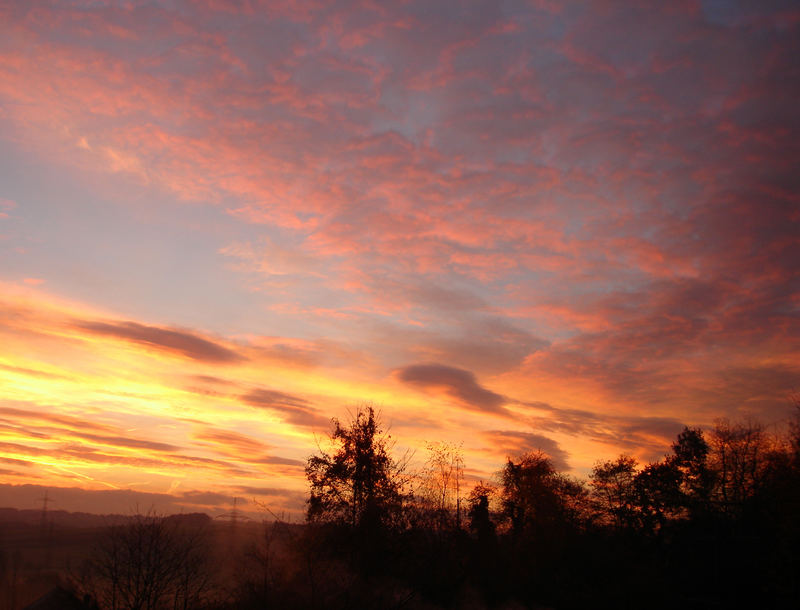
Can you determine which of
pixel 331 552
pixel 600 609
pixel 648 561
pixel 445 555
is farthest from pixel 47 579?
pixel 648 561

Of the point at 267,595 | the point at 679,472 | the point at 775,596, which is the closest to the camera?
the point at 267,595

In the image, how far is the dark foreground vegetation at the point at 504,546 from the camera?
133 ft

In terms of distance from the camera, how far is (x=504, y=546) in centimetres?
5972

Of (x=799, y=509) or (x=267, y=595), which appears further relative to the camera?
(x=799, y=509)

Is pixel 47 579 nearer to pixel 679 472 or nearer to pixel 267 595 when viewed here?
pixel 267 595

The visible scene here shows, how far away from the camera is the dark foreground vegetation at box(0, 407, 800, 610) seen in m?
40.4

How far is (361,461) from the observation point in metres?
46.2

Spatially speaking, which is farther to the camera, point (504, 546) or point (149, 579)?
point (504, 546)

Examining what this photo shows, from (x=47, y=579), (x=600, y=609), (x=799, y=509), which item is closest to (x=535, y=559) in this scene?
(x=600, y=609)

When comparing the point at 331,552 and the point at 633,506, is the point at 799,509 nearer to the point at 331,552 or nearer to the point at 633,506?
the point at 633,506

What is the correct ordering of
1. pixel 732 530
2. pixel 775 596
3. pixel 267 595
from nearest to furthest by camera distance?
pixel 267 595 → pixel 775 596 → pixel 732 530

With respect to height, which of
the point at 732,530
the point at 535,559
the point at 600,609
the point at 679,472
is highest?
the point at 679,472

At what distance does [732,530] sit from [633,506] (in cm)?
1701

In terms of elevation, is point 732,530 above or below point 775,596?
above
